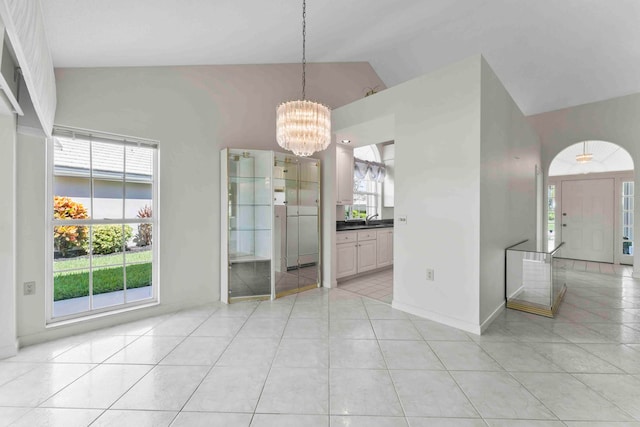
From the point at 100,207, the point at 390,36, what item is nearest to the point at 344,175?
the point at 390,36

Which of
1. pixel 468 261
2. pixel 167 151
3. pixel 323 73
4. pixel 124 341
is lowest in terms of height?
pixel 124 341

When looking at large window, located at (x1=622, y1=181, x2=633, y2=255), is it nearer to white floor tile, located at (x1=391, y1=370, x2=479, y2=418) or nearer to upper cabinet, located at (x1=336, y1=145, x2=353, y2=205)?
upper cabinet, located at (x1=336, y1=145, x2=353, y2=205)

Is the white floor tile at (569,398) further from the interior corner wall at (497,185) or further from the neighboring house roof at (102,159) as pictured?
the neighboring house roof at (102,159)

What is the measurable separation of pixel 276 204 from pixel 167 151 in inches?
56.1

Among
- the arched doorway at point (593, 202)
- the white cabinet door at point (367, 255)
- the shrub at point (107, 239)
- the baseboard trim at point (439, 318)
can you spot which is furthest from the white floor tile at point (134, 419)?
the arched doorway at point (593, 202)

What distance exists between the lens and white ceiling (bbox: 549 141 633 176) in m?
5.63

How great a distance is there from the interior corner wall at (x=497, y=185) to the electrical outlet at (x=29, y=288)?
4064mm

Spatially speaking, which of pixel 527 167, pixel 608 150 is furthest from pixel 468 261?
pixel 608 150

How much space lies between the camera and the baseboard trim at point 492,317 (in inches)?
102

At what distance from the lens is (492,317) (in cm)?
283

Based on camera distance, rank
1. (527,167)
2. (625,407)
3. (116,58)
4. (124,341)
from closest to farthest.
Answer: (625,407)
(124,341)
(116,58)
(527,167)

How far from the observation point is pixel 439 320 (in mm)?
2824

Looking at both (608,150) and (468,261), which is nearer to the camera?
(468,261)

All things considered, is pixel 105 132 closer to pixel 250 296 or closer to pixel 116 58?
pixel 116 58
